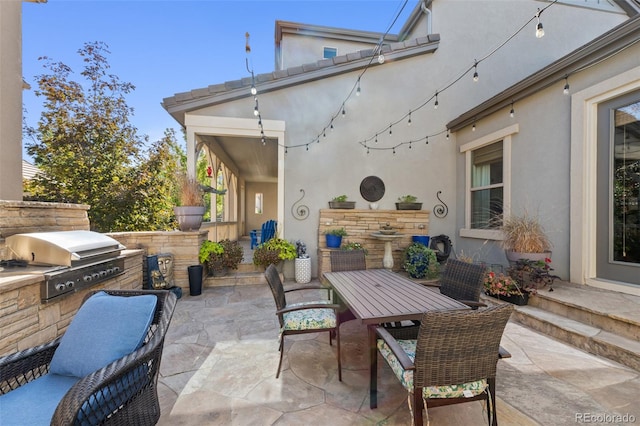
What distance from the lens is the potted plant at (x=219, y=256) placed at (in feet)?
15.8

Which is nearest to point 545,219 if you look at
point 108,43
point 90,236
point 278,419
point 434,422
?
point 434,422

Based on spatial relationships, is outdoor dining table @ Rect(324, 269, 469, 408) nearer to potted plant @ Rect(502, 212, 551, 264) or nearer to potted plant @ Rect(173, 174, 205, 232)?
potted plant @ Rect(502, 212, 551, 264)

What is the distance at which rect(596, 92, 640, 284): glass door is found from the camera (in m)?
3.19

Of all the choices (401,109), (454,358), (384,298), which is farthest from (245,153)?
(454,358)

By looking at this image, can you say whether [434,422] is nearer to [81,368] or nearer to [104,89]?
[81,368]

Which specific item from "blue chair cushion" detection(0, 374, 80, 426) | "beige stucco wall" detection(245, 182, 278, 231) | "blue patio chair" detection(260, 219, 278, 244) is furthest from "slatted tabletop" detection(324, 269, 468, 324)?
"beige stucco wall" detection(245, 182, 278, 231)

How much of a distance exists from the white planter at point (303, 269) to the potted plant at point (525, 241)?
3.27m

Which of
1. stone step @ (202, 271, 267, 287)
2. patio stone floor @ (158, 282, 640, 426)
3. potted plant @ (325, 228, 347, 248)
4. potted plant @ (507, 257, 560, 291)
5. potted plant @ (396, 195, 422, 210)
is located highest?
potted plant @ (396, 195, 422, 210)

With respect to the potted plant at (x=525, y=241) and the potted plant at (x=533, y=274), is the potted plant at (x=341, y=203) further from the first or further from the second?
the potted plant at (x=533, y=274)

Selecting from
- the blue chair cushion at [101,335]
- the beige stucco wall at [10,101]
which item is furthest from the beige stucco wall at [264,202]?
the blue chair cushion at [101,335]

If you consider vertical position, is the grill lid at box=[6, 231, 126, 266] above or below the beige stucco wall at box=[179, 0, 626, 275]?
below

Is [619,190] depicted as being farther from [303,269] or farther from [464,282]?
[303,269]

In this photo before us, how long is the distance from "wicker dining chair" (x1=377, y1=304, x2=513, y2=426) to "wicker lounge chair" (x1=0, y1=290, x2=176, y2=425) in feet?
4.54

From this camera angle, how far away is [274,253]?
16.7 feet
